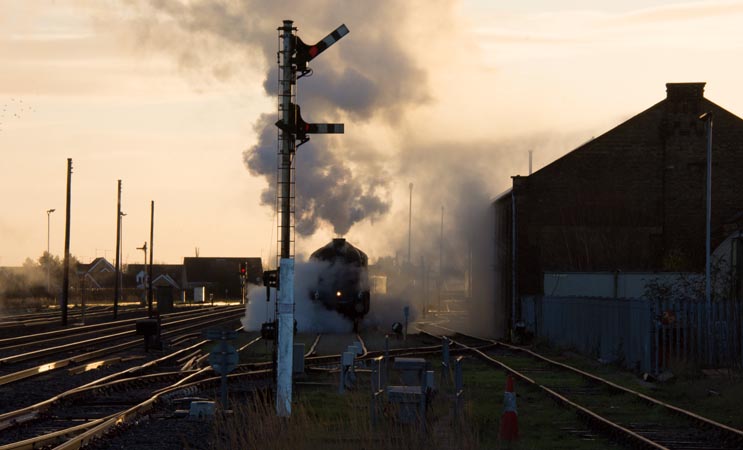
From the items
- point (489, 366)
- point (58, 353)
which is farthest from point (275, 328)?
point (58, 353)

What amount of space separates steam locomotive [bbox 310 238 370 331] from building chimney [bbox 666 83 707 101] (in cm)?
1460

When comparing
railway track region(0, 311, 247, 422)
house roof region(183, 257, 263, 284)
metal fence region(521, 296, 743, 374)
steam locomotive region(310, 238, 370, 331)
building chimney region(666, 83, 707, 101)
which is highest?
building chimney region(666, 83, 707, 101)

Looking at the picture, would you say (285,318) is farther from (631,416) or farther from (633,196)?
(633,196)

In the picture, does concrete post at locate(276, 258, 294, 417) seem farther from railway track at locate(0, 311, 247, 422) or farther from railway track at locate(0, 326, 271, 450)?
railway track at locate(0, 311, 247, 422)

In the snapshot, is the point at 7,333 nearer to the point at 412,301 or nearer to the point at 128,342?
the point at 128,342

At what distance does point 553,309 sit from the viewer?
42688 millimetres

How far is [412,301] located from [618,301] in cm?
3009

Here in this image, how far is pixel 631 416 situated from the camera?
19.6m

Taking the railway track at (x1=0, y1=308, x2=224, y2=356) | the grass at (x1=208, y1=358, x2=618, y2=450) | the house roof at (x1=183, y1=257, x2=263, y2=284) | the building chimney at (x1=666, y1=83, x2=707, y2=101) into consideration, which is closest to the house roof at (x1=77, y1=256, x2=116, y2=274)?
the house roof at (x1=183, y1=257, x2=263, y2=284)

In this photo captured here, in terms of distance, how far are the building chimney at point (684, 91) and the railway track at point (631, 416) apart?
23799mm

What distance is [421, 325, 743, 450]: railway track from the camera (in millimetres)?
16125

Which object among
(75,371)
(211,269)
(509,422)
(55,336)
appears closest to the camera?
(509,422)

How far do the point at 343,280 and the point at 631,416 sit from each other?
30378 millimetres

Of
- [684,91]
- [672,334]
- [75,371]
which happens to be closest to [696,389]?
[672,334]
